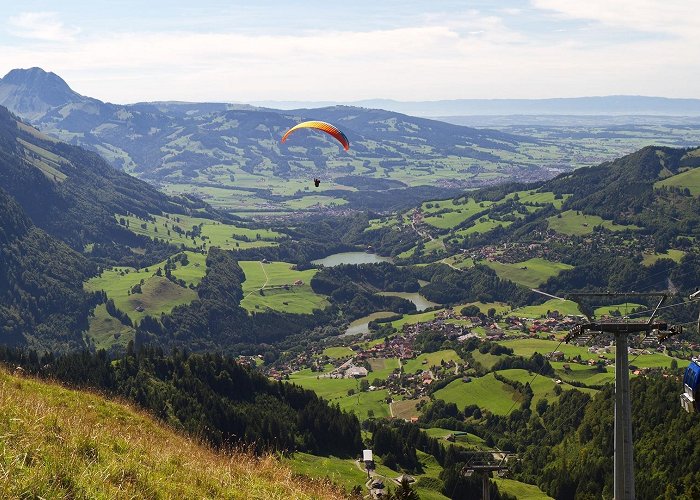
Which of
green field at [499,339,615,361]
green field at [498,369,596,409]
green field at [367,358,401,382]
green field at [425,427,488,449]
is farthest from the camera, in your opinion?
green field at [367,358,401,382]

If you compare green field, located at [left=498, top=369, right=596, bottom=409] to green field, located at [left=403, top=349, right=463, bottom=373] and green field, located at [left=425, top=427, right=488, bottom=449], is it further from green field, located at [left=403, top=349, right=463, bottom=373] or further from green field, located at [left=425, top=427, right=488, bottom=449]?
green field, located at [left=403, top=349, right=463, bottom=373]

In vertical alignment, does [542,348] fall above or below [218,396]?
below

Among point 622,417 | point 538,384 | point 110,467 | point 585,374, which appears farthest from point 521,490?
point 110,467

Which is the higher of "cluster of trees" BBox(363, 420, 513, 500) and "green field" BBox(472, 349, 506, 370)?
"cluster of trees" BBox(363, 420, 513, 500)

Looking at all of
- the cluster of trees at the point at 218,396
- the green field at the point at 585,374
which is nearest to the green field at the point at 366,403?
the cluster of trees at the point at 218,396

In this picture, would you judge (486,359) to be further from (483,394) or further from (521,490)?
(521,490)

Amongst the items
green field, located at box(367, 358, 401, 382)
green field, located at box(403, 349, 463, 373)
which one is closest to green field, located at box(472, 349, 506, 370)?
green field, located at box(403, 349, 463, 373)
